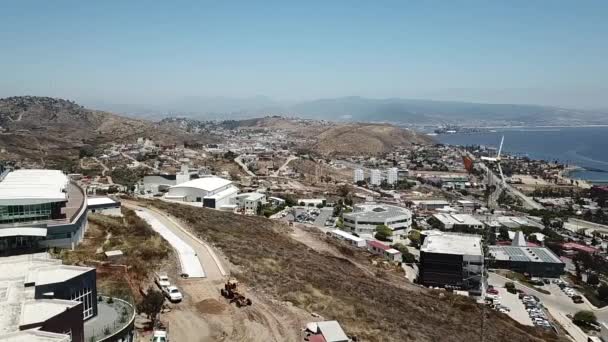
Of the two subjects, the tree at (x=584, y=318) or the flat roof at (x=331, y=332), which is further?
the tree at (x=584, y=318)

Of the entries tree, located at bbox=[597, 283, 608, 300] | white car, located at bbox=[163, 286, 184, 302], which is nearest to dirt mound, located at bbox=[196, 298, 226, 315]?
white car, located at bbox=[163, 286, 184, 302]

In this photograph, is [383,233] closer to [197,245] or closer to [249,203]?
[249,203]

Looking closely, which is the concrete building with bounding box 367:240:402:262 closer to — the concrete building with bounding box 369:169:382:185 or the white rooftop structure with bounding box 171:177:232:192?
the white rooftop structure with bounding box 171:177:232:192

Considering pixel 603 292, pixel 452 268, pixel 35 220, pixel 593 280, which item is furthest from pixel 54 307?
pixel 593 280

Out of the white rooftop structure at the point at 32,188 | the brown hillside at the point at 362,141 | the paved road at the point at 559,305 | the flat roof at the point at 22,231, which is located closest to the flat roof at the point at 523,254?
the paved road at the point at 559,305

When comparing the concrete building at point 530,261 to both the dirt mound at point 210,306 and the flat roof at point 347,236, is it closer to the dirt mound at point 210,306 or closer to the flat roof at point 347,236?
the flat roof at point 347,236
